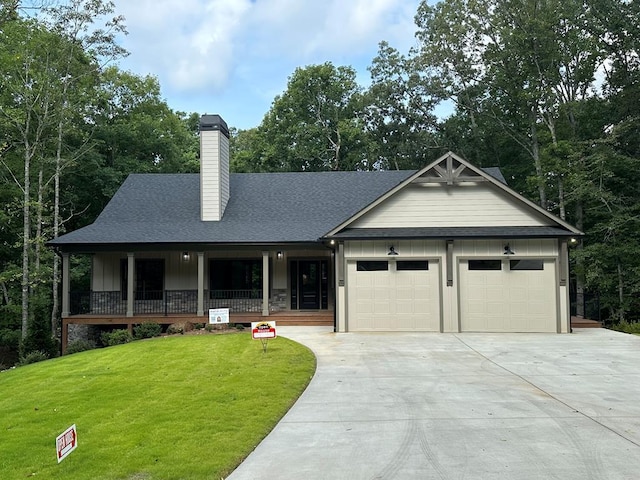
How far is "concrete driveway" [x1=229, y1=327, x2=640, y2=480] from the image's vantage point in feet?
14.9

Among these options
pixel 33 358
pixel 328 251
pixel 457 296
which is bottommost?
pixel 33 358

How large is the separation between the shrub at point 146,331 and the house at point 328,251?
0.94m

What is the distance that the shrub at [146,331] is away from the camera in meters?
14.2

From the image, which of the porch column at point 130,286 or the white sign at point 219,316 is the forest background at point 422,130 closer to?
the porch column at point 130,286

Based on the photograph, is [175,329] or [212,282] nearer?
[175,329]

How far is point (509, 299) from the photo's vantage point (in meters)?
13.8

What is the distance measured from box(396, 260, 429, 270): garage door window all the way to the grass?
15.0 ft

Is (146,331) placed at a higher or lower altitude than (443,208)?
lower

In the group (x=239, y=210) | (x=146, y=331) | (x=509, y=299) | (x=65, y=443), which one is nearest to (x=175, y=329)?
(x=146, y=331)

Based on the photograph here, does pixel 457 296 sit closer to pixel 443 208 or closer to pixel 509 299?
pixel 509 299

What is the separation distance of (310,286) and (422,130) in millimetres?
19131

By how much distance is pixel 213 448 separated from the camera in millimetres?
4949

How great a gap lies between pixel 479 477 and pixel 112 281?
15.6 m

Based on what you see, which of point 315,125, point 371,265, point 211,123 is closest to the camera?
point 371,265
